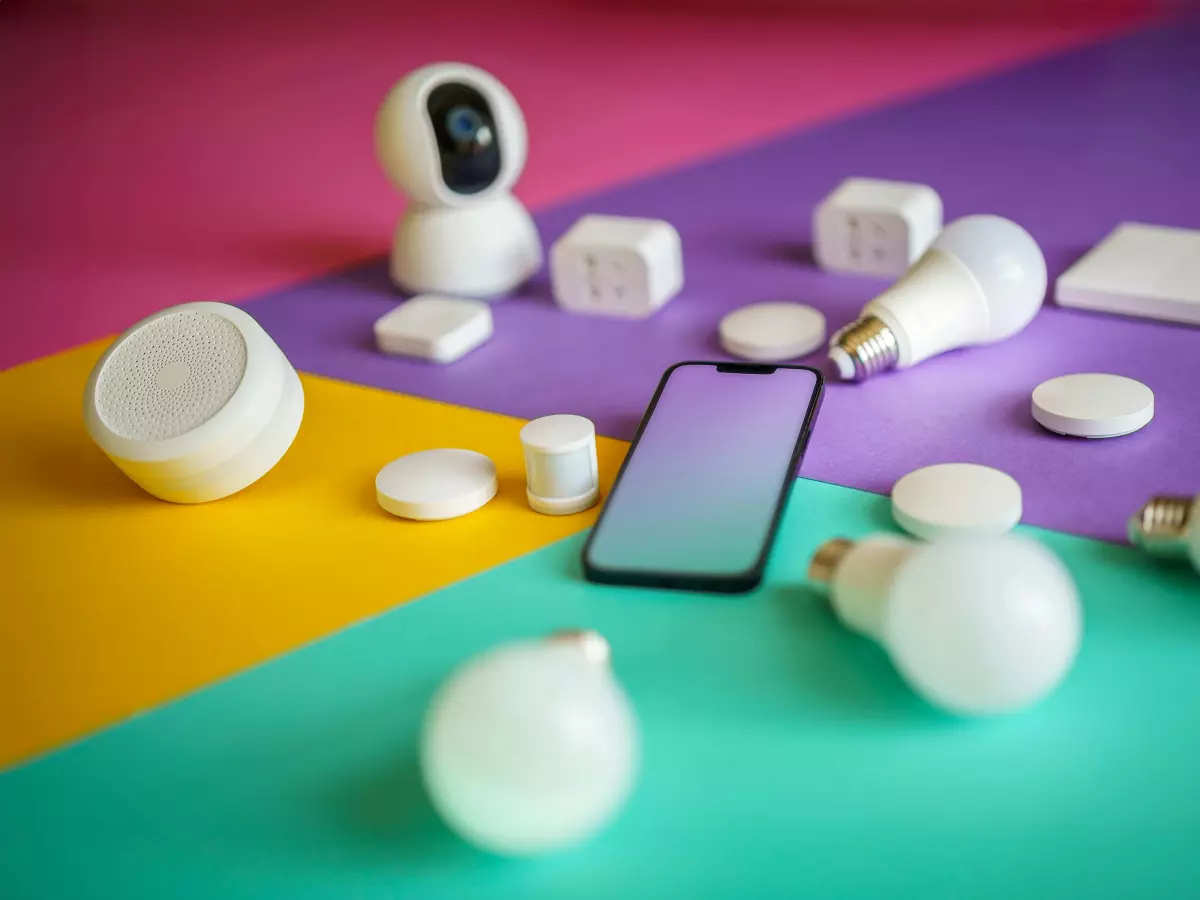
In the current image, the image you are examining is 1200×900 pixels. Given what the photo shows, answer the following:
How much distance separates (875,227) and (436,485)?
2.00 ft

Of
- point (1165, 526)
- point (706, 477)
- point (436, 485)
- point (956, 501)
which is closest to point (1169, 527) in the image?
point (1165, 526)

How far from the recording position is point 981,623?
2.35 feet

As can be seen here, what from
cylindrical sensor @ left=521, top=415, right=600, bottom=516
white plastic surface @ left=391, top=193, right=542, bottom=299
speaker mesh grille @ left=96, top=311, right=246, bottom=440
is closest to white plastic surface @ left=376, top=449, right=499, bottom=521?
cylindrical sensor @ left=521, top=415, right=600, bottom=516

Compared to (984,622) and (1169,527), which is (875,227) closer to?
(1169,527)

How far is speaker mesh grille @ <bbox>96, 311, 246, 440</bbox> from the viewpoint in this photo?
105 cm

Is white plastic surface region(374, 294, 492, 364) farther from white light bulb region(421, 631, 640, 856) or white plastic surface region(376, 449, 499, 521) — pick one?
white light bulb region(421, 631, 640, 856)

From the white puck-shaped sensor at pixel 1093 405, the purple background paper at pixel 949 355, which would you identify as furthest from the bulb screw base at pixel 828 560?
the white puck-shaped sensor at pixel 1093 405

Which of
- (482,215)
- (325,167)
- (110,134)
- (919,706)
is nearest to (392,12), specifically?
(110,134)

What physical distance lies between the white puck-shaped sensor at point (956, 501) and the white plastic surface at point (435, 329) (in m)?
0.52

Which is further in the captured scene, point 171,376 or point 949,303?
point 949,303

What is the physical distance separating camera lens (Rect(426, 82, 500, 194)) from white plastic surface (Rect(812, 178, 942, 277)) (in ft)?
1.21

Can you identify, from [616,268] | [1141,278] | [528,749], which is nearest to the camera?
[528,749]

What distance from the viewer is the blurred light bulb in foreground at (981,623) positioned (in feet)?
2.36

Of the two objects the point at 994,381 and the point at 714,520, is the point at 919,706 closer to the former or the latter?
the point at 714,520
